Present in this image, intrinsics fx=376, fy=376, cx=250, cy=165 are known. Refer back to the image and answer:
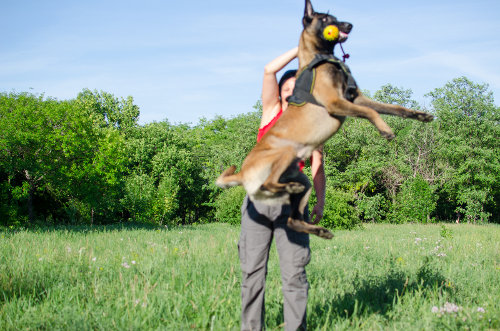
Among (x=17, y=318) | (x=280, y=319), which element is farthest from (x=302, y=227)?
(x=17, y=318)

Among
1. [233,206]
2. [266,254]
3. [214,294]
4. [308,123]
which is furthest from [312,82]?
[233,206]

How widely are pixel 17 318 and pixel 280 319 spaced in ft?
7.58

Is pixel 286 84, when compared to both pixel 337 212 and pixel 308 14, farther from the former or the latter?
pixel 337 212

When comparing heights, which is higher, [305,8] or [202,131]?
[202,131]

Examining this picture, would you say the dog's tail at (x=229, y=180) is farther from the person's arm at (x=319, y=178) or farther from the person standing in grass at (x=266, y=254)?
the person's arm at (x=319, y=178)

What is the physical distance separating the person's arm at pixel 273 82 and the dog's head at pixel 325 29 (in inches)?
7.9

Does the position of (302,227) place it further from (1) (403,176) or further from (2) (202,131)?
(2) (202,131)

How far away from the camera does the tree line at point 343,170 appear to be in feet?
64.5

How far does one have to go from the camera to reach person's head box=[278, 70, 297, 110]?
3.13 m

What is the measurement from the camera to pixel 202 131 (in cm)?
4869

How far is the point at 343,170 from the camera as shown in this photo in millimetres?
35312

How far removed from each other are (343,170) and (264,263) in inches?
1317

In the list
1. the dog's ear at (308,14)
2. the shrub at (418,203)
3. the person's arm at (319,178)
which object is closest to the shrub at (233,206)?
the shrub at (418,203)

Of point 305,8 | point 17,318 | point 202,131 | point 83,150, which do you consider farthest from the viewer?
point 202,131
